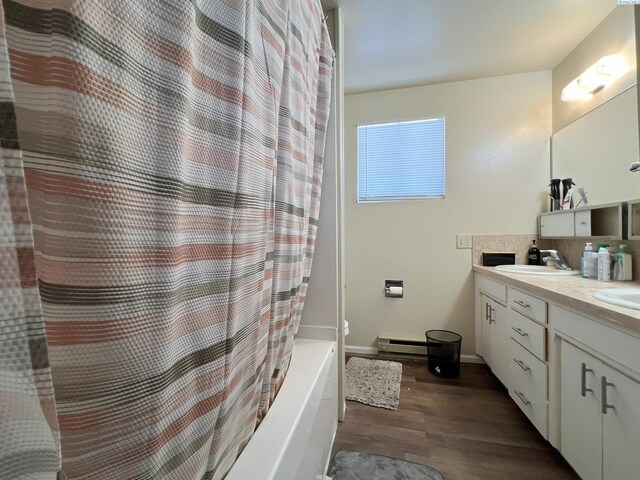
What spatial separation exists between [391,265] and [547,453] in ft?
4.91

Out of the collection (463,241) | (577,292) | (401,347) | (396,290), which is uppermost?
(463,241)

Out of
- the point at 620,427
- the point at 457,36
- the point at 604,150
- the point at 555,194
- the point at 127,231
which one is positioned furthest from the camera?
the point at 555,194

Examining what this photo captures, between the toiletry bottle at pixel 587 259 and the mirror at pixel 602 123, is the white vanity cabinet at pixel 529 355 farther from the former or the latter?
the mirror at pixel 602 123

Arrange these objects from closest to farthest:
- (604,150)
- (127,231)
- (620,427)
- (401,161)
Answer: (127,231) < (620,427) < (604,150) < (401,161)

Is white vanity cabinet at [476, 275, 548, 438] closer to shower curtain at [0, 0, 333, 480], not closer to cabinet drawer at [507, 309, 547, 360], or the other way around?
cabinet drawer at [507, 309, 547, 360]

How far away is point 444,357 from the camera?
2.14 meters

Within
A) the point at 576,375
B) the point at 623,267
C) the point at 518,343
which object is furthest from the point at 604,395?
the point at 623,267

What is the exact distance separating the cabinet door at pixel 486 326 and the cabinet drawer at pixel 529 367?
0.34m

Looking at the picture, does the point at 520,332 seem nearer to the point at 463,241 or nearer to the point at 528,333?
the point at 528,333

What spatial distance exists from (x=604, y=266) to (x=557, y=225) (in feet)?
1.97

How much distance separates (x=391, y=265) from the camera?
100 inches

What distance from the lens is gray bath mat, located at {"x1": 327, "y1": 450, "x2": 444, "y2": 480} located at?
1.28m

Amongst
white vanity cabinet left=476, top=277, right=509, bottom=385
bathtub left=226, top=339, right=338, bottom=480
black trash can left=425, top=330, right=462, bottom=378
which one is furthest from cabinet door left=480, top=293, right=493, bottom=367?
bathtub left=226, top=339, right=338, bottom=480

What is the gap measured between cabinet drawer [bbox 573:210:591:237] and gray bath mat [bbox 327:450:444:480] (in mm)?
1696
